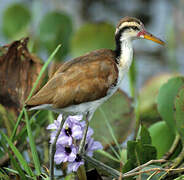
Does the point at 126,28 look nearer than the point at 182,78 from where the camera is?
Yes

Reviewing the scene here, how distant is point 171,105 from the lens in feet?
7.97

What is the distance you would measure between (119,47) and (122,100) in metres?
0.68

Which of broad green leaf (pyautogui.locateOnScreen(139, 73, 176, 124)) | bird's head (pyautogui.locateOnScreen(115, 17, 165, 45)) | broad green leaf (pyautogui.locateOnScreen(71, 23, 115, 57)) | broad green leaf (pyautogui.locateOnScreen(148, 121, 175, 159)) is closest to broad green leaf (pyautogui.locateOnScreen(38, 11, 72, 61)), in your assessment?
broad green leaf (pyautogui.locateOnScreen(71, 23, 115, 57))

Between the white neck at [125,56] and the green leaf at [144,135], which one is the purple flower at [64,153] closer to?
the green leaf at [144,135]

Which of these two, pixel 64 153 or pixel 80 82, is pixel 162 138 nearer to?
pixel 64 153

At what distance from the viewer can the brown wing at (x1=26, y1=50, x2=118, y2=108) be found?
73.2 inches

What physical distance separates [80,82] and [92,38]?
1739 millimetres

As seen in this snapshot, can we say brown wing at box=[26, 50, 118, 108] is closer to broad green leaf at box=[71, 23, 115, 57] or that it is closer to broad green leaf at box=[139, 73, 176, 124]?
broad green leaf at box=[139, 73, 176, 124]

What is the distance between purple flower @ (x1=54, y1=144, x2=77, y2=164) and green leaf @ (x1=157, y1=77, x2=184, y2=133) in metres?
0.56

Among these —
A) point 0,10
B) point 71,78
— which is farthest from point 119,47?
point 0,10

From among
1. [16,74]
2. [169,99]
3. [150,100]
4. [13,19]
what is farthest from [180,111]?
[13,19]

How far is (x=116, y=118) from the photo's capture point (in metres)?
2.66

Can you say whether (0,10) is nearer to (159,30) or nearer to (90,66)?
(159,30)

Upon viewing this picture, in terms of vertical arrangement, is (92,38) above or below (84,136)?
above
